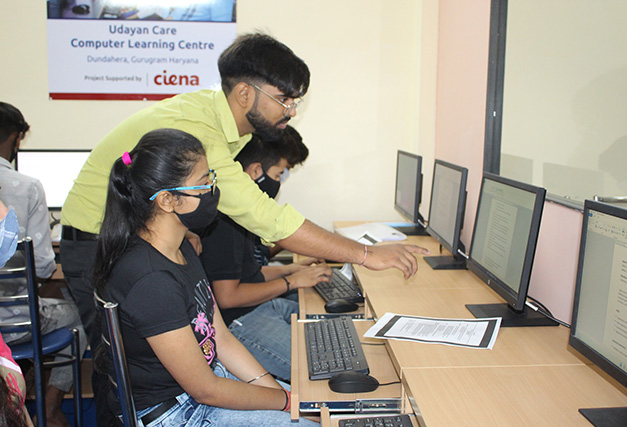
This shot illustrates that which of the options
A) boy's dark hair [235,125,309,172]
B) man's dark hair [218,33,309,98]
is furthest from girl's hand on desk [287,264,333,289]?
man's dark hair [218,33,309,98]

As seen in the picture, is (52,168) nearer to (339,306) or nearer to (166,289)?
(339,306)

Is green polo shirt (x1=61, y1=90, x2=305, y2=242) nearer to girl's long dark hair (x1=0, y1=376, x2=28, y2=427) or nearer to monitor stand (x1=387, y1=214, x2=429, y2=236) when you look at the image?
girl's long dark hair (x1=0, y1=376, x2=28, y2=427)

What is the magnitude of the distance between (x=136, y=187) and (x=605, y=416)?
3.89ft

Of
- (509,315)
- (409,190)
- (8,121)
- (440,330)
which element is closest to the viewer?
(440,330)

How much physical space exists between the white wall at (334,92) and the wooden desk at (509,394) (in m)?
2.29

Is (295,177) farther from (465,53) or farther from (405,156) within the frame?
(465,53)

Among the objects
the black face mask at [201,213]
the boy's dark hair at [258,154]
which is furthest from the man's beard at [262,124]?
the black face mask at [201,213]

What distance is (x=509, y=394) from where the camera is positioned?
1188 mm

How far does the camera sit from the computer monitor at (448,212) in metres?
2.11

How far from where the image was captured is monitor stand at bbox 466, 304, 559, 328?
63.1 inches

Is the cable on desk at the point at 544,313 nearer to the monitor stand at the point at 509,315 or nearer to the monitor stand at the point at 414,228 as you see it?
the monitor stand at the point at 509,315

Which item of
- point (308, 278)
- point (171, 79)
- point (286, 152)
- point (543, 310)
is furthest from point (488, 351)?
point (171, 79)

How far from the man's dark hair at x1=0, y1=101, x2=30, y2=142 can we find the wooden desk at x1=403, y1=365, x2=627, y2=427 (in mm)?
2199

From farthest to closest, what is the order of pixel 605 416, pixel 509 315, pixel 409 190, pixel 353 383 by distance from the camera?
pixel 409 190
pixel 509 315
pixel 353 383
pixel 605 416
